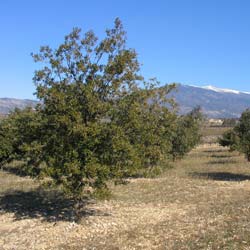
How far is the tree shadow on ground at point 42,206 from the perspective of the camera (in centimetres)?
1837

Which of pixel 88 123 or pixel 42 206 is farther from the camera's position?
pixel 42 206

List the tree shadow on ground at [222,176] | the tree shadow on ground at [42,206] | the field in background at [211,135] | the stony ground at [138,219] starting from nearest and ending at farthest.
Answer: the stony ground at [138,219] → the tree shadow on ground at [42,206] → the tree shadow on ground at [222,176] → the field in background at [211,135]

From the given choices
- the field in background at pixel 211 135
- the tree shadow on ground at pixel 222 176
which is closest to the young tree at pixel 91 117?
the tree shadow on ground at pixel 222 176

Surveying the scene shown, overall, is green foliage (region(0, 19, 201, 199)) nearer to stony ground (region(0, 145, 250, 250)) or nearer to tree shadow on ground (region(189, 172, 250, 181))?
stony ground (region(0, 145, 250, 250))

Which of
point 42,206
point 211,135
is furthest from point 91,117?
point 211,135

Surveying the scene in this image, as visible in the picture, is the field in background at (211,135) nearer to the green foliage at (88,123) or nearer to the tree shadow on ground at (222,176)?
the tree shadow on ground at (222,176)

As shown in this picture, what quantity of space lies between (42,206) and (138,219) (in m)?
5.57

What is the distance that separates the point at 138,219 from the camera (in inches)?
690

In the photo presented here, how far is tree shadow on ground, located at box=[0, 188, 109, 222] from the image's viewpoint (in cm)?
1837

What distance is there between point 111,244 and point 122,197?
8.08 meters

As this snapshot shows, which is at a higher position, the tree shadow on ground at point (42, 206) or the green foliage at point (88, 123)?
the green foliage at point (88, 123)

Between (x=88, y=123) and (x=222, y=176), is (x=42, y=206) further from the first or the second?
(x=222, y=176)

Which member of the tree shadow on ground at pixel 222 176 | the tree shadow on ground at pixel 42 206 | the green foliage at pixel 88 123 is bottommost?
the tree shadow on ground at pixel 42 206

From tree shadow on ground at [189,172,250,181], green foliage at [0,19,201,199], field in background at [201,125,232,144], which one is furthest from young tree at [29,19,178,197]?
field in background at [201,125,232,144]
